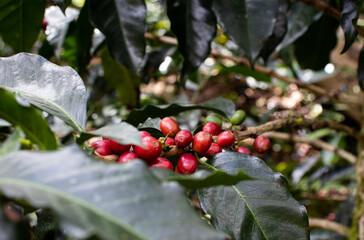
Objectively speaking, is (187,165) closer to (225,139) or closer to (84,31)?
(225,139)

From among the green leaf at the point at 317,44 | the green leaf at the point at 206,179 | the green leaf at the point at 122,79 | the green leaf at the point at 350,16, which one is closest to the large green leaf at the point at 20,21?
the green leaf at the point at 122,79

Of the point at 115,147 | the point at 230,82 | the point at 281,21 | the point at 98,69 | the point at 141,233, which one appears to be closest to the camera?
the point at 141,233

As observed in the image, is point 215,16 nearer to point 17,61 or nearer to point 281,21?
point 281,21

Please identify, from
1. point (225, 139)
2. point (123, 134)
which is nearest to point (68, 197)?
point (123, 134)

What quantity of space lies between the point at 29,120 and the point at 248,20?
652mm

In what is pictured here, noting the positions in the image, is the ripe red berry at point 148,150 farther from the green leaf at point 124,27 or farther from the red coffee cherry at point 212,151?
the green leaf at point 124,27

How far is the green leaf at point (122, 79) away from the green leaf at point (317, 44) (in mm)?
833

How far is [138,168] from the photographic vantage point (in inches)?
14.9

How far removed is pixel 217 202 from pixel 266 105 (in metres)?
3.41

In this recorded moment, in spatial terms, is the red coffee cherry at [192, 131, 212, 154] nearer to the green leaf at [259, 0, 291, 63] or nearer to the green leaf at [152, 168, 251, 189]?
the green leaf at [152, 168, 251, 189]

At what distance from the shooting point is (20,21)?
3.29ft

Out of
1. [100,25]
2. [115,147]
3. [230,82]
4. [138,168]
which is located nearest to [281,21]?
[100,25]

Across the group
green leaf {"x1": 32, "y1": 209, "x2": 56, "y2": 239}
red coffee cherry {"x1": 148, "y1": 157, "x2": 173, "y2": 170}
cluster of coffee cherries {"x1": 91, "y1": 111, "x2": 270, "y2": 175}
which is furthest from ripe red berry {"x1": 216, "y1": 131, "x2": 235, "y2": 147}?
green leaf {"x1": 32, "y1": 209, "x2": 56, "y2": 239}

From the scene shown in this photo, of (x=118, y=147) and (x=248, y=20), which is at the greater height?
(x=248, y=20)
